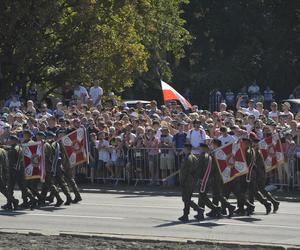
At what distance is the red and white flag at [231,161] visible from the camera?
1970cm

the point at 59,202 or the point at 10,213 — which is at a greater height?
the point at 59,202

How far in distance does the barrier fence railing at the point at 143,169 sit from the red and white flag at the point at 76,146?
2896 mm

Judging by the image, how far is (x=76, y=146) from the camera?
75.3ft

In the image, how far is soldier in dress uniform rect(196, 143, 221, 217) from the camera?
19.2 metres

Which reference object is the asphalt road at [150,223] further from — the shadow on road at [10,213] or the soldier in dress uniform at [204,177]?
the soldier in dress uniform at [204,177]

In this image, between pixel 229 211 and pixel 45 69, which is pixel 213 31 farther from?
pixel 229 211

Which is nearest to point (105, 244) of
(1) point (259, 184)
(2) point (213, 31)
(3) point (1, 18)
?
(1) point (259, 184)

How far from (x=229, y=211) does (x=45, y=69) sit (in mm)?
17306

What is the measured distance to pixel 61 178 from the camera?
21.5 m

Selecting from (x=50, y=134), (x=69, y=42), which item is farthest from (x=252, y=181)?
(x=69, y=42)

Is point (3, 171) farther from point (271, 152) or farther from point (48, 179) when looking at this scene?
point (271, 152)

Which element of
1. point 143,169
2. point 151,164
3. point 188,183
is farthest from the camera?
point 143,169

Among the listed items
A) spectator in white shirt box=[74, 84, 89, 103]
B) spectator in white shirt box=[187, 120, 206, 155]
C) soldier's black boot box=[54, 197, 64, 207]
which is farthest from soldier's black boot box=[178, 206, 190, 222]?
spectator in white shirt box=[74, 84, 89, 103]

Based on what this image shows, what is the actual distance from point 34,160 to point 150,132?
4.67m
